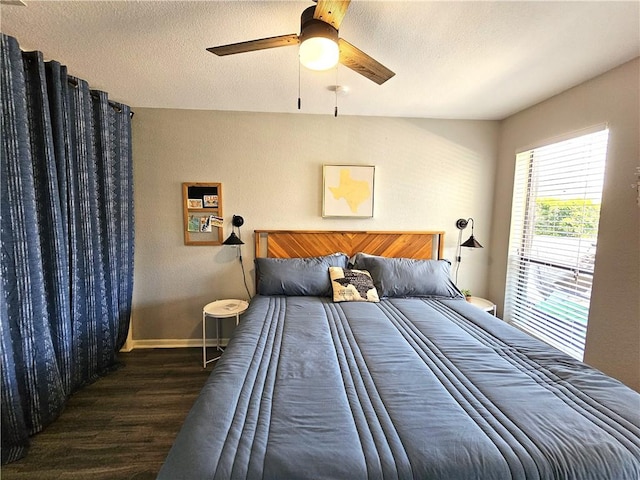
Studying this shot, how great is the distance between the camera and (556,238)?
2330 millimetres

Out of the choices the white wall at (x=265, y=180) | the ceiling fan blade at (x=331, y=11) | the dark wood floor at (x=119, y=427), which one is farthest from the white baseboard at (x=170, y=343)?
the ceiling fan blade at (x=331, y=11)

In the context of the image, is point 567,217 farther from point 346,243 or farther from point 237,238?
point 237,238

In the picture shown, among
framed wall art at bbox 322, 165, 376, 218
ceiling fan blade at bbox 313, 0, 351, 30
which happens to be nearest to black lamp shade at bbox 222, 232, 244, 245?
framed wall art at bbox 322, 165, 376, 218

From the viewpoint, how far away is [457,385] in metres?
1.27

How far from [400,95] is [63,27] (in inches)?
85.0

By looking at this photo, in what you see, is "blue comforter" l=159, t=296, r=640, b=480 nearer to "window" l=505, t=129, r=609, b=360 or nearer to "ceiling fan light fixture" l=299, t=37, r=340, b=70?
"window" l=505, t=129, r=609, b=360

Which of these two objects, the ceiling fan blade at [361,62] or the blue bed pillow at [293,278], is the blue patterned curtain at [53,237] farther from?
the ceiling fan blade at [361,62]

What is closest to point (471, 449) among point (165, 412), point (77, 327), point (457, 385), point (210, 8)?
point (457, 385)

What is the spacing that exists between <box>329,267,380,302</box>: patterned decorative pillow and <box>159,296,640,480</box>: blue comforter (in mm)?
667

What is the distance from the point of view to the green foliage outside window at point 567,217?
201 cm

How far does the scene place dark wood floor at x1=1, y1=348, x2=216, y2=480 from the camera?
1548 mm

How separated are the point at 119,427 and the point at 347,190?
2.51 metres

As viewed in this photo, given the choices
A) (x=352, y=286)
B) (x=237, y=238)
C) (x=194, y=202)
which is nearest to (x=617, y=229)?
(x=352, y=286)

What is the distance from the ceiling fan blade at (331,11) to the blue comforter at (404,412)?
1.51 metres
